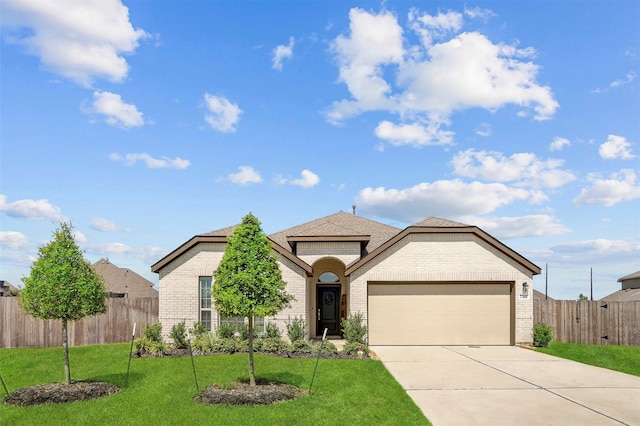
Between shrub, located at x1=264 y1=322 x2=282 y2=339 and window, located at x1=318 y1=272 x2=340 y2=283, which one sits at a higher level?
window, located at x1=318 y1=272 x2=340 y2=283

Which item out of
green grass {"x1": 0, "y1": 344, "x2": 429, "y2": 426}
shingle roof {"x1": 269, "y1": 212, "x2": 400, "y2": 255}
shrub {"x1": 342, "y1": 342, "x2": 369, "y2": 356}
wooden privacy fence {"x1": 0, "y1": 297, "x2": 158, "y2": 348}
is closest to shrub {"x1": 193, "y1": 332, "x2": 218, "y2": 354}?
green grass {"x1": 0, "y1": 344, "x2": 429, "y2": 426}

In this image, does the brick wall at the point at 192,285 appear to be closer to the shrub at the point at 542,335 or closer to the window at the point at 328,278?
the window at the point at 328,278

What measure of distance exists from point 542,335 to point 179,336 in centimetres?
1343

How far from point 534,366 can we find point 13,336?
63.8 ft

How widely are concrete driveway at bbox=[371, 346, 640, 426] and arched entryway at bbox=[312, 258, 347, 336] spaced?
196 inches

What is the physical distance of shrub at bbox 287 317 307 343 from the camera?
17.8 meters

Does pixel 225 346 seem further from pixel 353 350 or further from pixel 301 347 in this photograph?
pixel 353 350

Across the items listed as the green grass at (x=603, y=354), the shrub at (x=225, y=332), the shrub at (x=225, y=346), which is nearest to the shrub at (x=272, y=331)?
the shrub at (x=225, y=332)

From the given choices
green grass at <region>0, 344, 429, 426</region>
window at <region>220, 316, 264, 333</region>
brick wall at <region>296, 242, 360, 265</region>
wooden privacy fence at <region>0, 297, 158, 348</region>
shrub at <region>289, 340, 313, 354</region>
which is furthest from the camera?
brick wall at <region>296, 242, 360, 265</region>

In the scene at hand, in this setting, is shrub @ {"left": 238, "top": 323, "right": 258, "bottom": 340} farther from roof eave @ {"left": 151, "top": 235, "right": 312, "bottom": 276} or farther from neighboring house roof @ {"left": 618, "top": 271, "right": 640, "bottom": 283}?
neighboring house roof @ {"left": 618, "top": 271, "right": 640, "bottom": 283}

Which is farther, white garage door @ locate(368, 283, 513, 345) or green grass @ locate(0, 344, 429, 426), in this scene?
white garage door @ locate(368, 283, 513, 345)

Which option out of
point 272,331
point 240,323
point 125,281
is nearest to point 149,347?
point 240,323

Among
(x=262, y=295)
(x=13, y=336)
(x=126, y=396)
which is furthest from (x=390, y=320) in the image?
(x=13, y=336)

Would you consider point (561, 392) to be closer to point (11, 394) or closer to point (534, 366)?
point (534, 366)
